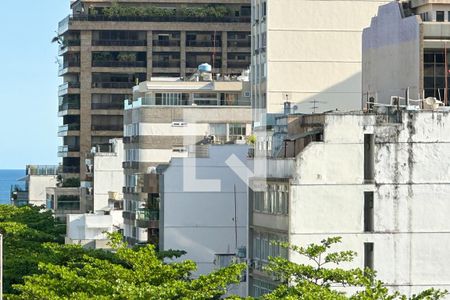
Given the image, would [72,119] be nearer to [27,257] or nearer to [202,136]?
[202,136]

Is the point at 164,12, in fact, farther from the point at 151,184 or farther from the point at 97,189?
the point at 151,184

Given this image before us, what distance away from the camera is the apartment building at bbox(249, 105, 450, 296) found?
74.0 meters

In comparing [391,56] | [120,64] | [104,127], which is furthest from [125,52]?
[391,56]

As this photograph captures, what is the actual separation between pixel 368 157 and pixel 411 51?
387 inches

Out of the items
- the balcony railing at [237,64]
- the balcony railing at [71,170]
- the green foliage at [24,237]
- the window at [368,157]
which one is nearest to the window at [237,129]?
the green foliage at [24,237]

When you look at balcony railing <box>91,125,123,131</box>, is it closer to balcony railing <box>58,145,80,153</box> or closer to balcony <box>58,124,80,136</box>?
balcony <box>58,124,80,136</box>

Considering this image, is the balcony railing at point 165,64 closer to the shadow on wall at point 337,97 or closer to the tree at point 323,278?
the shadow on wall at point 337,97

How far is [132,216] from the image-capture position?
363 feet

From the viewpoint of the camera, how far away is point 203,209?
95.5 m

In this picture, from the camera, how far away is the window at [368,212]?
74312 mm

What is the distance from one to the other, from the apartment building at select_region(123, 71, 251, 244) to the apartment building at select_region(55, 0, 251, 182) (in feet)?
168

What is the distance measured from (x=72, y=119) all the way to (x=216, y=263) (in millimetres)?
89910

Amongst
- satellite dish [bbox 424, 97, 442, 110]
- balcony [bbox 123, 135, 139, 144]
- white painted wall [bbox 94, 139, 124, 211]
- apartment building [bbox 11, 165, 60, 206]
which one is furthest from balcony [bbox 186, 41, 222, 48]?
satellite dish [bbox 424, 97, 442, 110]

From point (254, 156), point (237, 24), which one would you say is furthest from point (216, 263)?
point (237, 24)
